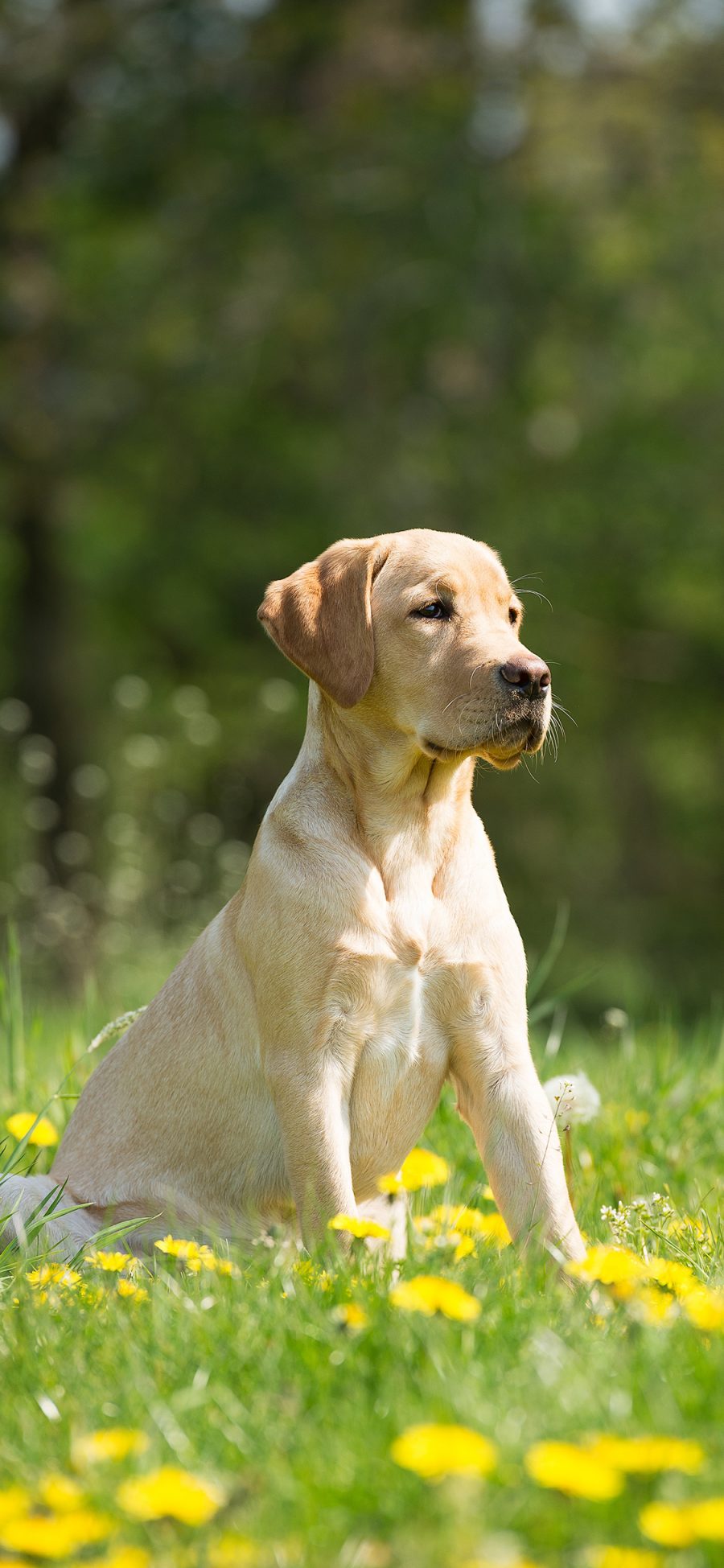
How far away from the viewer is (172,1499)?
173 centimetres

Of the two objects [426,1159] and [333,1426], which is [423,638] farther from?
[333,1426]

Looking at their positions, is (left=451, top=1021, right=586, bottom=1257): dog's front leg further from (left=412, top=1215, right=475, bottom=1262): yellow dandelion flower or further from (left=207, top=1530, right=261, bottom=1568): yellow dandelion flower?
(left=207, top=1530, right=261, bottom=1568): yellow dandelion flower

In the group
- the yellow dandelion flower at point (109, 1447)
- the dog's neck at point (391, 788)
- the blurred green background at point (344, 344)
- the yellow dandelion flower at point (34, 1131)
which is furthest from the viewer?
the blurred green background at point (344, 344)

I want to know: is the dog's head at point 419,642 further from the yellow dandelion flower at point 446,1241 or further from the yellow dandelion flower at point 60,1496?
the yellow dandelion flower at point 60,1496

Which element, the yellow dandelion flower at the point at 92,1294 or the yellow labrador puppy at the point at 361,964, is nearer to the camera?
the yellow dandelion flower at the point at 92,1294

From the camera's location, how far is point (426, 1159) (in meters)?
3.55

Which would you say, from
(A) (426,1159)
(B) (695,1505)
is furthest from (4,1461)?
(A) (426,1159)

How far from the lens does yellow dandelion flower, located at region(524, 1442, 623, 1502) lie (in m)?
1.65

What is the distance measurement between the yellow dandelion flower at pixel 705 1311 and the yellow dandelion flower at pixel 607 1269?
12 centimetres

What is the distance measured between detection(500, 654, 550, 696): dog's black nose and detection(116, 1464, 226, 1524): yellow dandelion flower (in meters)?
1.78

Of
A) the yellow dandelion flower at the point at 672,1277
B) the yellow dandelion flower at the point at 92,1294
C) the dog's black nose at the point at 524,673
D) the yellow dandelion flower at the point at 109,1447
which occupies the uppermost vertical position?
the dog's black nose at the point at 524,673

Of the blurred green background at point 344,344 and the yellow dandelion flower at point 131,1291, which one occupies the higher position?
the blurred green background at point 344,344

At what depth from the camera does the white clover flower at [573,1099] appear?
3455mm

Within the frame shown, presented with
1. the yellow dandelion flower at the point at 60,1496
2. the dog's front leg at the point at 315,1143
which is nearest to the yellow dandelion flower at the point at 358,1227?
the dog's front leg at the point at 315,1143
